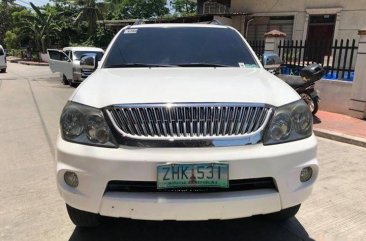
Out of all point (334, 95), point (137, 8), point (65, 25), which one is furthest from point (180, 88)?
point (137, 8)

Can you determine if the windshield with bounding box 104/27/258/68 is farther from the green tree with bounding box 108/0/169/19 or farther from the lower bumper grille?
the green tree with bounding box 108/0/169/19

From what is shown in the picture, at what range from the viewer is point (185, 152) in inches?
102

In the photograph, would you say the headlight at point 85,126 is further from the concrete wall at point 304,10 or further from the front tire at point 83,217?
the concrete wall at point 304,10

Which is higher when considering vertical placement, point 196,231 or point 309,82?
point 309,82

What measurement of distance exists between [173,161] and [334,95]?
24.7 feet

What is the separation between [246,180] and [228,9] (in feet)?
62.2

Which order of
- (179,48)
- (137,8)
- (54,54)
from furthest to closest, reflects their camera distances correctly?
(137,8) → (54,54) → (179,48)

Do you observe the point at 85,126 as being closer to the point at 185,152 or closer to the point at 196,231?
the point at 185,152

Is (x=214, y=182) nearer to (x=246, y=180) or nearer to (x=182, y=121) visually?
(x=246, y=180)

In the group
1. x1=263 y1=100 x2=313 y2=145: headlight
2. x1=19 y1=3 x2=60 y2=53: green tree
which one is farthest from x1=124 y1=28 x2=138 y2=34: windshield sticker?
x1=19 y1=3 x2=60 y2=53: green tree

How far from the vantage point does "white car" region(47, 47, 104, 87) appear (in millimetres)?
16109

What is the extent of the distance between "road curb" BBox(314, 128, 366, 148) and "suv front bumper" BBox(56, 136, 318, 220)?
438 centimetres

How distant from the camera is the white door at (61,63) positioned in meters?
16.9

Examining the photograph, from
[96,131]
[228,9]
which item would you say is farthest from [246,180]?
[228,9]
